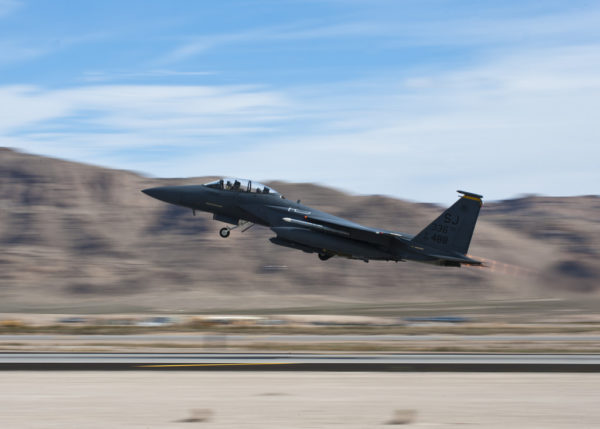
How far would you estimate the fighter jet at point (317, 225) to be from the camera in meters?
39.6

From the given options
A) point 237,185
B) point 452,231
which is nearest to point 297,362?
point 237,185

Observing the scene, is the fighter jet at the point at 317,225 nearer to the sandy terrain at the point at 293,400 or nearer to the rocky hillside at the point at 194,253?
the sandy terrain at the point at 293,400

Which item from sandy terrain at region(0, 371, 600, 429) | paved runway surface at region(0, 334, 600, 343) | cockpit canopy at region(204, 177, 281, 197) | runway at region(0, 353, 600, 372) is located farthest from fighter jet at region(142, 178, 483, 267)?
paved runway surface at region(0, 334, 600, 343)

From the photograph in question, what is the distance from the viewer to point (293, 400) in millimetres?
24734

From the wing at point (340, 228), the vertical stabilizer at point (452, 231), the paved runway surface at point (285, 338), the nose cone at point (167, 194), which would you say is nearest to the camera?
the nose cone at point (167, 194)

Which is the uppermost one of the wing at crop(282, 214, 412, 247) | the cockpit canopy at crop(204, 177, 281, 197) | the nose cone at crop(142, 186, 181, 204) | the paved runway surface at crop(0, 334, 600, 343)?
the cockpit canopy at crop(204, 177, 281, 197)

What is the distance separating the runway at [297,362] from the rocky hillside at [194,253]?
2588 inches

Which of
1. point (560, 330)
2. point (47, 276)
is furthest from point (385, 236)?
point (47, 276)

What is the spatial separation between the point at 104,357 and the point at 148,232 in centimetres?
11362

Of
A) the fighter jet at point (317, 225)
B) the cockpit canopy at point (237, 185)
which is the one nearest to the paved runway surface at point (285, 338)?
the fighter jet at point (317, 225)

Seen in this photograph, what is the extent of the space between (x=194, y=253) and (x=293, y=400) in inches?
4515

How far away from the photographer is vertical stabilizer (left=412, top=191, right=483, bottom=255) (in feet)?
137

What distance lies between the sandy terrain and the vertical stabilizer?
12.2 metres

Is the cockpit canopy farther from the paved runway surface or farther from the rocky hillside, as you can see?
the rocky hillside
